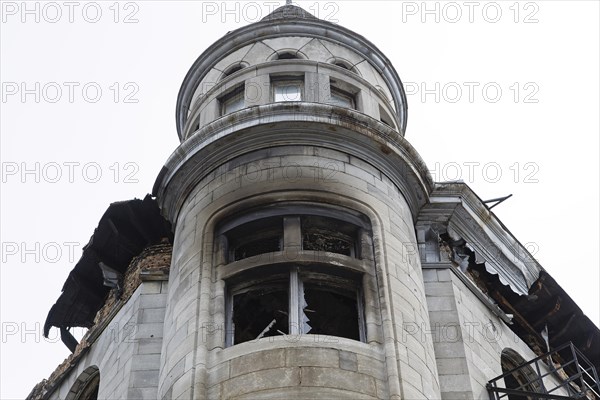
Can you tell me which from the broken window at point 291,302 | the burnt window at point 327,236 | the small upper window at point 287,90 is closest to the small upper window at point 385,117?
the small upper window at point 287,90

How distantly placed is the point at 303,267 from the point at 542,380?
6.77m

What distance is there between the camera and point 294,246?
21188 millimetres

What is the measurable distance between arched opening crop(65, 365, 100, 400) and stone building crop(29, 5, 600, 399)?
0.15 ft

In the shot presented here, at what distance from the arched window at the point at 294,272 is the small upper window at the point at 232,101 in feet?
15.5

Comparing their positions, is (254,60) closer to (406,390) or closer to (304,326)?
(304,326)

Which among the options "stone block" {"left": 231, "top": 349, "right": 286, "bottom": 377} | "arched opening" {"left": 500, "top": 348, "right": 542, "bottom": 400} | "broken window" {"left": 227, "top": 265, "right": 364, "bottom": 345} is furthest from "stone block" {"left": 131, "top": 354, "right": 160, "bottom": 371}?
"arched opening" {"left": 500, "top": 348, "right": 542, "bottom": 400}

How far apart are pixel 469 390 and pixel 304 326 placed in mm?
3577

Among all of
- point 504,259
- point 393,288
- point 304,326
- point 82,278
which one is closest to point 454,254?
point 504,259

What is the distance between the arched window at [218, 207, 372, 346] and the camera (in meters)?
20.8

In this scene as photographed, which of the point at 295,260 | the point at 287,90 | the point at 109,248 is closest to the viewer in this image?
the point at 295,260

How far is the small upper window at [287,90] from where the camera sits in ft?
84.7

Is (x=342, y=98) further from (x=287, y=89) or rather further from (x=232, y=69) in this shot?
(x=232, y=69)

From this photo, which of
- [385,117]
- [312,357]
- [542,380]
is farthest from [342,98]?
[312,357]

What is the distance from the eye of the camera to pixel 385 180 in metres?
23.7
